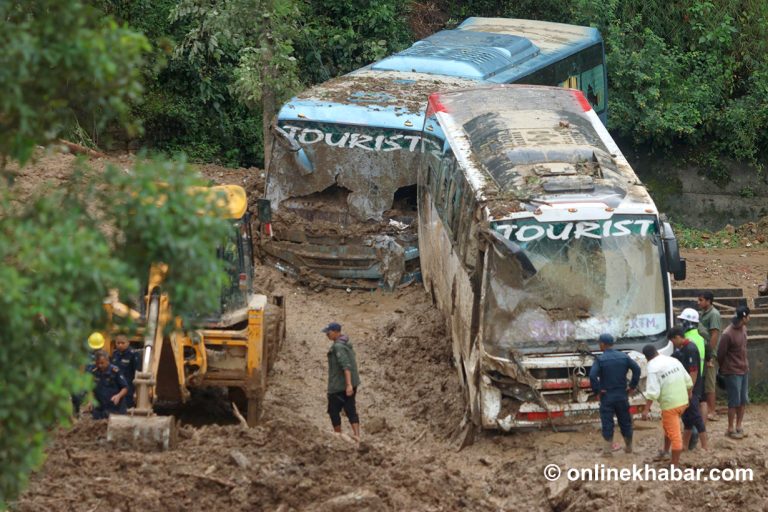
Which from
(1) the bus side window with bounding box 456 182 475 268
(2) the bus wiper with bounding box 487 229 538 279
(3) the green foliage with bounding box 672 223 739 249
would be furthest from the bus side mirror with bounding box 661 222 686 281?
(3) the green foliage with bounding box 672 223 739 249

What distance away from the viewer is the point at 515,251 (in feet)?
38.5

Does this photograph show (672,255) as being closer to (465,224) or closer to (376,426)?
(465,224)

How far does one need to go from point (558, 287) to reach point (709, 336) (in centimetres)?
178

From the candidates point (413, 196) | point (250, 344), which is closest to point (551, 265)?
point (250, 344)

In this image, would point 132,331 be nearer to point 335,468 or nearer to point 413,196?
point 335,468

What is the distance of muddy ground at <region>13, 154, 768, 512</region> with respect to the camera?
390 inches

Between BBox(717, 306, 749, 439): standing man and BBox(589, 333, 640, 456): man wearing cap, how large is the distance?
140cm

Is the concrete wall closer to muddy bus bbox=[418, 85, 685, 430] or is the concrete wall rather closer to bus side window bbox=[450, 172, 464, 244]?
bus side window bbox=[450, 172, 464, 244]

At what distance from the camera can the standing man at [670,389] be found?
11.0 m

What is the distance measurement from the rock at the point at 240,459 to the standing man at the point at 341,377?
1.75 meters

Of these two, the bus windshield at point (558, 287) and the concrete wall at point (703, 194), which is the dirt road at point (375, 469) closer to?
the bus windshield at point (558, 287)

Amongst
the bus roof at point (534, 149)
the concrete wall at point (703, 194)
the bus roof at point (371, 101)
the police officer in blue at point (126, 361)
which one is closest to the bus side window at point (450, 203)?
the bus roof at point (534, 149)

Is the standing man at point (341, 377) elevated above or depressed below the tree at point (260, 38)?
below

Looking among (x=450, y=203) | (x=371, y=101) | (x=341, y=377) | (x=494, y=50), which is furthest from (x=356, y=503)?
(x=494, y=50)
